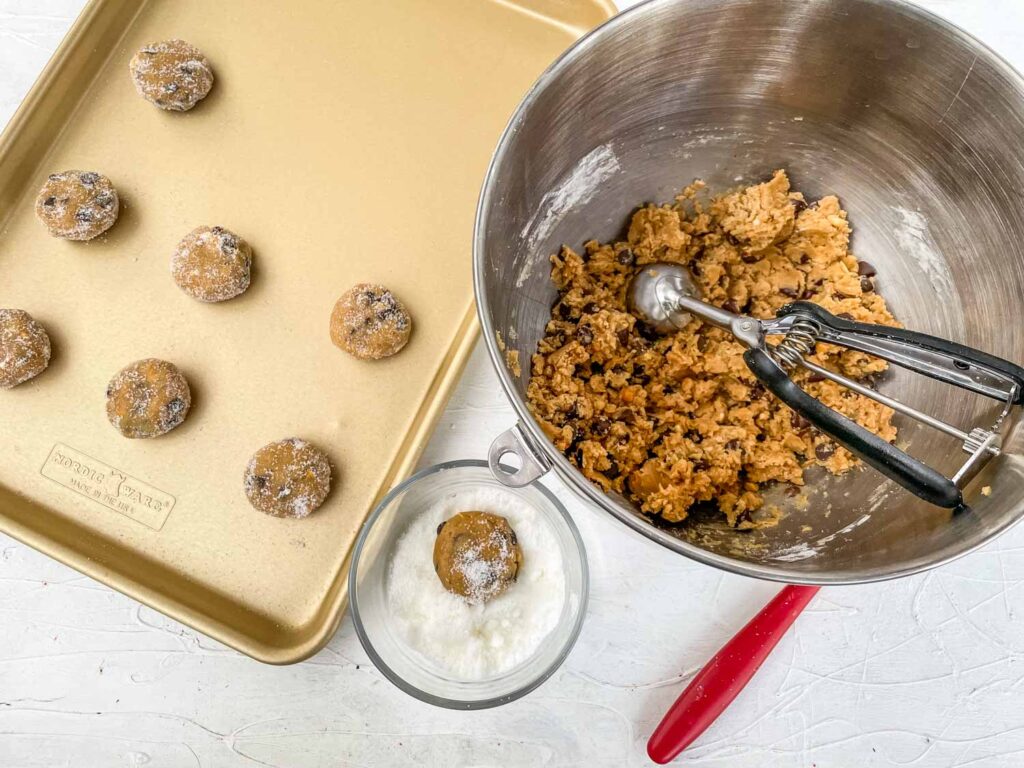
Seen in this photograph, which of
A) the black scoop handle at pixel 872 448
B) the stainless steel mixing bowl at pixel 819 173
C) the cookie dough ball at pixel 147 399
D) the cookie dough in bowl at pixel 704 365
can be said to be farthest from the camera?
the cookie dough ball at pixel 147 399

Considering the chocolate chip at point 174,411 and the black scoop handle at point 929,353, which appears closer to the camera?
the black scoop handle at point 929,353

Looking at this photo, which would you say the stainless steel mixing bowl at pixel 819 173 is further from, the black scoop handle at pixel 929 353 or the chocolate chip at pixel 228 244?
the chocolate chip at pixel 228 244

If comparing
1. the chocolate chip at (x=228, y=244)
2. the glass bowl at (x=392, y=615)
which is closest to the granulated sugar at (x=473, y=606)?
the glass bowl at (x=392, y=615)

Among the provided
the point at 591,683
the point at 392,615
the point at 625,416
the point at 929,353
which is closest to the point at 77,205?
the point at 392,615

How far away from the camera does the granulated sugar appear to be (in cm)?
105

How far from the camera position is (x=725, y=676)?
3.43 feet

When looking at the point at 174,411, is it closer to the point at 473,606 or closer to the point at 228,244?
the point at 228,244

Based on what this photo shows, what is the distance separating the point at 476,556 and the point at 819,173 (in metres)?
0.76

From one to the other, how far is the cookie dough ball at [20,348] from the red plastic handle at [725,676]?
1137 mm

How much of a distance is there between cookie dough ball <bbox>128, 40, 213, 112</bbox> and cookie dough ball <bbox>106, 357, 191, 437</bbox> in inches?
17.4

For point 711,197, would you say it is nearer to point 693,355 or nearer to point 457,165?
point 693,355

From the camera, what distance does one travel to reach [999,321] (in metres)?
0.93

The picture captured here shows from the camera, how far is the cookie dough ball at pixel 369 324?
1082mm

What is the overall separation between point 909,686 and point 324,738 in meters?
0.96
